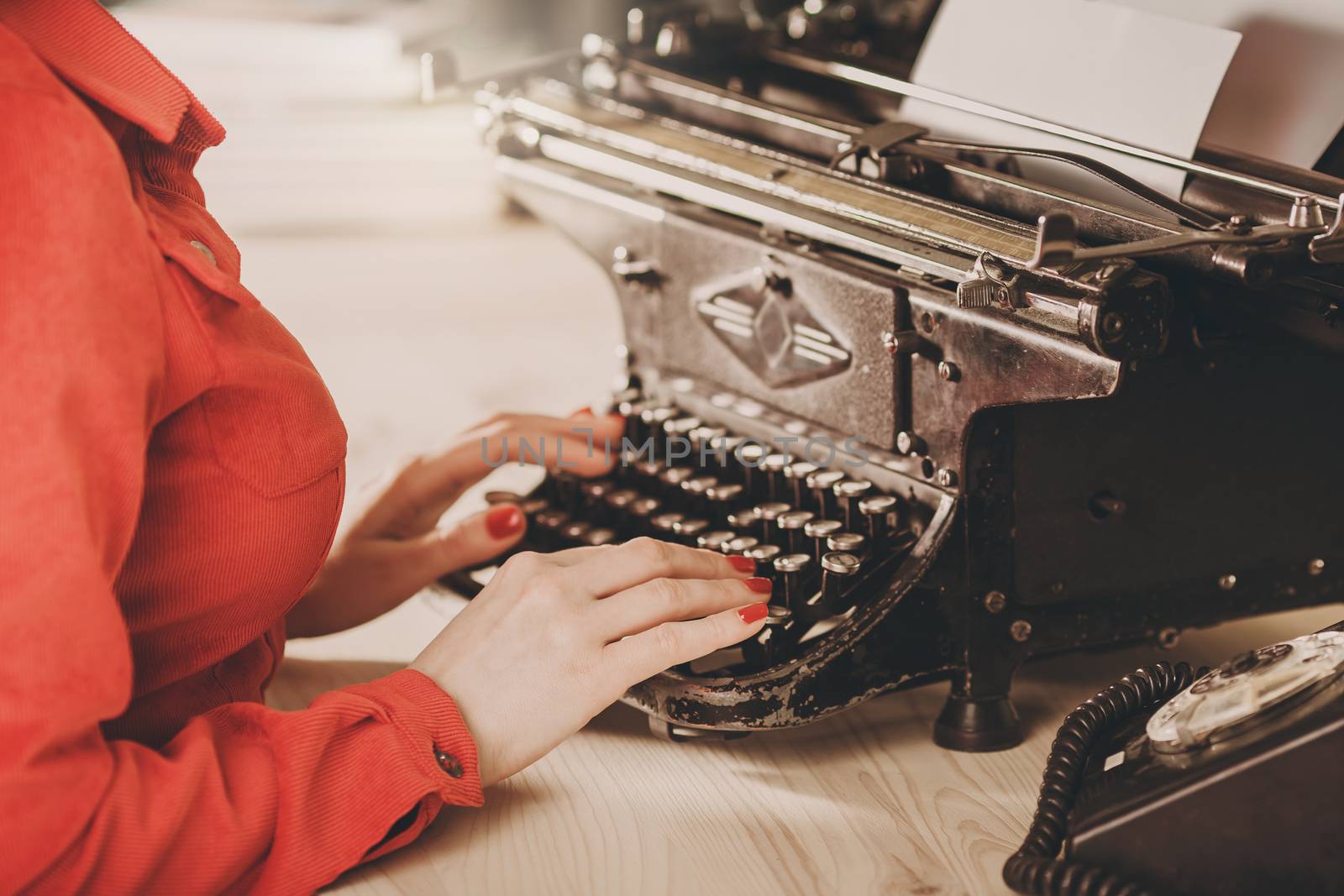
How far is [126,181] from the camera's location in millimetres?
799

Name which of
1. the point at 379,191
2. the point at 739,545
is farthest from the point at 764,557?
the point at 379,191

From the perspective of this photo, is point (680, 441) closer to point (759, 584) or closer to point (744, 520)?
point (744, 520)

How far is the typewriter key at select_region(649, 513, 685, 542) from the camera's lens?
1.25 m

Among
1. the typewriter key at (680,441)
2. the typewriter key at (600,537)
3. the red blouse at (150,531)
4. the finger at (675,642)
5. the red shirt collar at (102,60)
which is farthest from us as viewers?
the typewriter key at (680,441)

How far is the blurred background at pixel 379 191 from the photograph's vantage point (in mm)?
2426

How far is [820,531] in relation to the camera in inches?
43.7

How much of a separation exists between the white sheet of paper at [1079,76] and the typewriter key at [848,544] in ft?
1.14

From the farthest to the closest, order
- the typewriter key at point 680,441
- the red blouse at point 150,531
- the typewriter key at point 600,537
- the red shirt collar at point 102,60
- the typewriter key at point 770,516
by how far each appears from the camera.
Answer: the typewriter key at point 680,441, the typewriter key at point 600,537, the typewriter key at point 770,516, the red shirt collar at point 102,60, the red blouse at point 150,531

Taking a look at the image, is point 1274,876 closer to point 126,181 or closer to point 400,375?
point 126,181

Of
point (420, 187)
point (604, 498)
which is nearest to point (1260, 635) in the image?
point (604, 498)

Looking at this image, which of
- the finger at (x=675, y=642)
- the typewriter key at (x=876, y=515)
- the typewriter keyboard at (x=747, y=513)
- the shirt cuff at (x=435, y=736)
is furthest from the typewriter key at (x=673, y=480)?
the shirt cuff at (x=435, y=736)

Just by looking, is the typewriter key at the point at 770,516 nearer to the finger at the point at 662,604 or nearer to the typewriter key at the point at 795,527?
the typewriter key at the point at 795,527

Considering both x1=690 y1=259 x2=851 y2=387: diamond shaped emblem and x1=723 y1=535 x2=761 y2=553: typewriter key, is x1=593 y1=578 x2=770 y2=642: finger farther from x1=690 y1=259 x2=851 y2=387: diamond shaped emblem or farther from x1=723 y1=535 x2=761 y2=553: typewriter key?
x1=690 y1=259 x2=851 y2=387: diamond shaped emblem

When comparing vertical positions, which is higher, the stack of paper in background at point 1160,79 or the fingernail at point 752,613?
the stack of paper in background at point 1160,79
